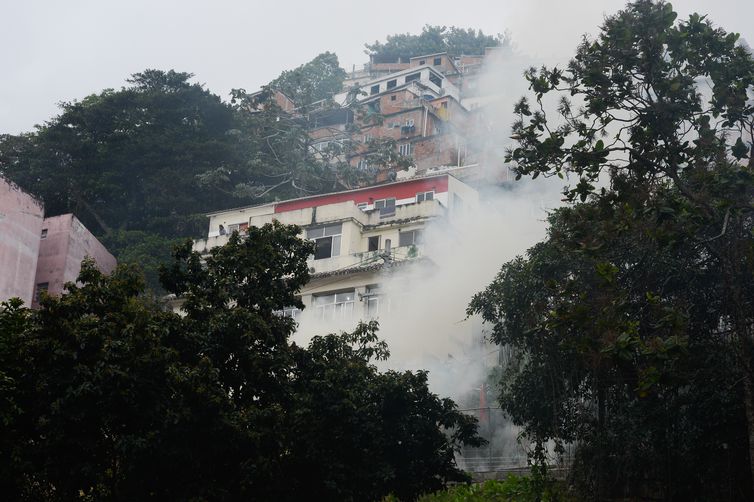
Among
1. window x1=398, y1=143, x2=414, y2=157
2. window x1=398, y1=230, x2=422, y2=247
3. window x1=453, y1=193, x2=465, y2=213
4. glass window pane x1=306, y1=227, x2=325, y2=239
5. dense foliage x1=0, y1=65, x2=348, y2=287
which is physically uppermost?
window x1=398, y1=143, x2=414, y2=157

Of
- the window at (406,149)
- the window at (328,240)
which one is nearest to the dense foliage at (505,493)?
the window at (328,240)

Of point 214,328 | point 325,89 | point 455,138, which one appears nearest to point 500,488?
point 214,328

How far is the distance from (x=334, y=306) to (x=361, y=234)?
3.35 metres

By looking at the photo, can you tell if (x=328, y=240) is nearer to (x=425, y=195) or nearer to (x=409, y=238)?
(x=409, y=238)

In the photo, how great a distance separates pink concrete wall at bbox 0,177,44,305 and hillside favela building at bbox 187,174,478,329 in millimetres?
6459

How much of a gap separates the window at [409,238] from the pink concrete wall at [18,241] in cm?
1383

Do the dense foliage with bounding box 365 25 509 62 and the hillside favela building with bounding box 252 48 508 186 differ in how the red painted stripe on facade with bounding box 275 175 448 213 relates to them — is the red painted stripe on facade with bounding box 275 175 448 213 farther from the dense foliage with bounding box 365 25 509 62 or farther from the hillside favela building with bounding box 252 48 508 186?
the dense foliage with bounding box 365 25 509 62

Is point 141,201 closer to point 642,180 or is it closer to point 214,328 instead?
point 214,328

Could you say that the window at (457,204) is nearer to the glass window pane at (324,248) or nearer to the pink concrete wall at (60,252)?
the glass window pane at (324,248)

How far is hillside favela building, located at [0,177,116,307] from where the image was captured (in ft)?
128

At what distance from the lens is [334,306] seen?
38.0 meters

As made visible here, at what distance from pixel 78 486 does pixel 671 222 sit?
10532 millimetres

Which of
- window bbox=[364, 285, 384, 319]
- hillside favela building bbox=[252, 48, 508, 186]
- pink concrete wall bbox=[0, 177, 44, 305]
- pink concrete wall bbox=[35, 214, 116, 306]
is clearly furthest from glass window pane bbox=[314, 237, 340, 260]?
hillside favela building bbox=[252, 48, 508, 186]

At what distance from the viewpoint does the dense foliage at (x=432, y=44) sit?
96188 millimetres
